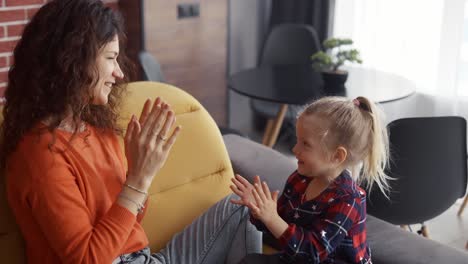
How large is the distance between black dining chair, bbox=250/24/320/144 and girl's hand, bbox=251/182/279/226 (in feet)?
7.55

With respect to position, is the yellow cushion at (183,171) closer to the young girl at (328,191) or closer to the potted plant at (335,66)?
the young girl at (328,191)

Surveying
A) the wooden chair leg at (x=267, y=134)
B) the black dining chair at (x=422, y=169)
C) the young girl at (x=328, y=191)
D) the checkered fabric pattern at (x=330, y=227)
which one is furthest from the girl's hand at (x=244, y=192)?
the wooden chair leg at (x=267, y=134)

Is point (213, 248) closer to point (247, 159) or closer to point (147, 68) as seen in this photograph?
point (247, 159)

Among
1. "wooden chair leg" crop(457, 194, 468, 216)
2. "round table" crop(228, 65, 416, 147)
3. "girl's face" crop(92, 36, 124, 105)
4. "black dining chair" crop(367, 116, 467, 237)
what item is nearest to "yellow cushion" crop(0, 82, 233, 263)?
"girl's face" crop(92, 36, 124, 105)

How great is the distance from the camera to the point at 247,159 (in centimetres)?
238

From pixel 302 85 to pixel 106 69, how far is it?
180 cm

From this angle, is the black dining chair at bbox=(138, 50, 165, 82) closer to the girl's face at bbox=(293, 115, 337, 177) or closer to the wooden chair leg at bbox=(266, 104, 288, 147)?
the wooden chair leg at bbox=(266, 104, 288, 147)

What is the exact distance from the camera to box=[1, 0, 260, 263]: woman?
60.2 inches

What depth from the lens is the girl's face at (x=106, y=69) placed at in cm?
163

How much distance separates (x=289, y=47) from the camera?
403 centimetres

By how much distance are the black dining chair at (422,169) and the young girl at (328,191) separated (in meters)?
0.64

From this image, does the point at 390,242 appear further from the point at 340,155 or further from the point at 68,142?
the point at 68,142

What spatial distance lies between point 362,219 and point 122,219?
2.00 ft

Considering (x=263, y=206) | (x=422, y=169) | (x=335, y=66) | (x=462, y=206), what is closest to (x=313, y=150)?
(x=263, y=206)
